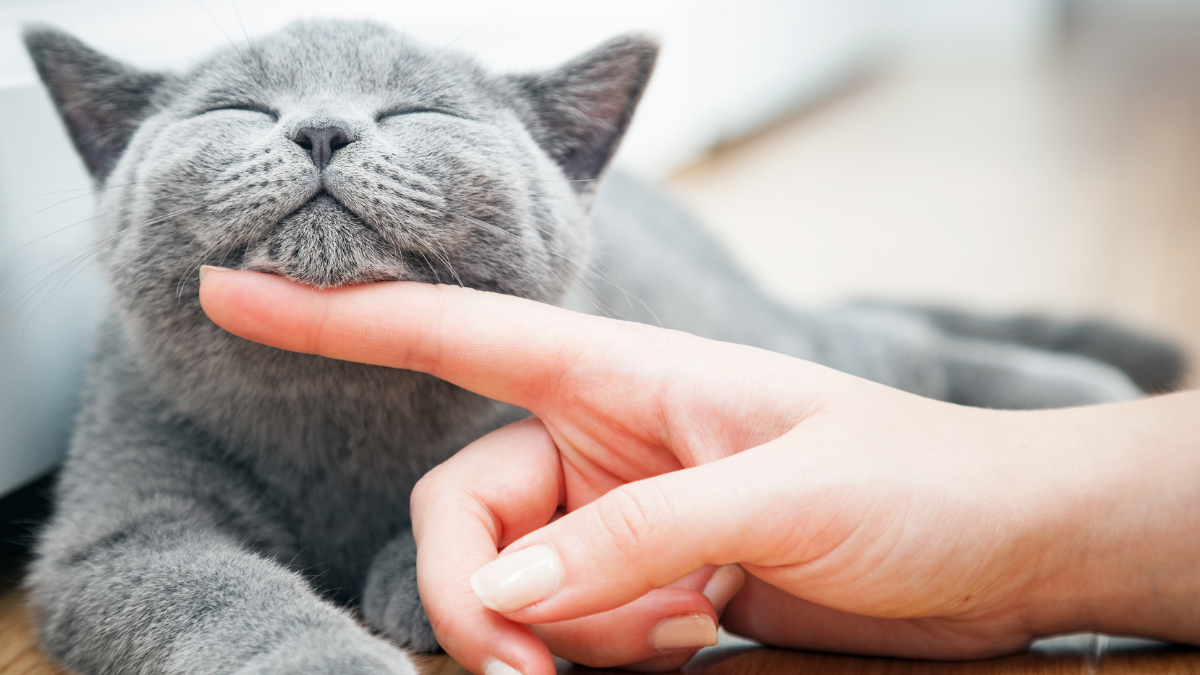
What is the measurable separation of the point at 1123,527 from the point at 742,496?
33 cm

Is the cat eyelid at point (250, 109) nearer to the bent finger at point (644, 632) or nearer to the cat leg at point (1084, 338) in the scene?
the bent finger at point (644, 632)

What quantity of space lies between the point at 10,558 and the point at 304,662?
0.54 meters

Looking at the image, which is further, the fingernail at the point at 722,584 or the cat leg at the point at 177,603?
the fingernail at the point at 722,584

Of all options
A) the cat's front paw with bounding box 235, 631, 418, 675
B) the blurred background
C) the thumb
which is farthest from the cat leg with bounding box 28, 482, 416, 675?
the blurred background

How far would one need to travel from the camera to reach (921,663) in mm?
727

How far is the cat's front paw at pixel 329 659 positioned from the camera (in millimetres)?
583

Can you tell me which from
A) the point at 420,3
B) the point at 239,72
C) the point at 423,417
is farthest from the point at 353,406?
the point at 420,3

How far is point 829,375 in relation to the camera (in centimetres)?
69

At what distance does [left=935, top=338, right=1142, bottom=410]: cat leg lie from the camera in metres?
1.29

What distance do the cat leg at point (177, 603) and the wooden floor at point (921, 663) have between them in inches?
2.7

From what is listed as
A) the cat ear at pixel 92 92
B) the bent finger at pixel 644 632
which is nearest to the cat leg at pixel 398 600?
the bent finger at pixel 644 632

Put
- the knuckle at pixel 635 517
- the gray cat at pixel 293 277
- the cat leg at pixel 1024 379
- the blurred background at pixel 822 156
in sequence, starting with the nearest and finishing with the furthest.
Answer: the knuckle at pixel 635 517
the gray cat at pixel 293 277
the blurred background at pixel 822 156
the cat leg at pixel 1024 379

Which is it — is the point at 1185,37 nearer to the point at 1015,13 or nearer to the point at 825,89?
the point at 1015,13

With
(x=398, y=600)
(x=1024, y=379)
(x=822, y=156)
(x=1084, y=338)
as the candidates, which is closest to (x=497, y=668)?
(x=398, y=600)
